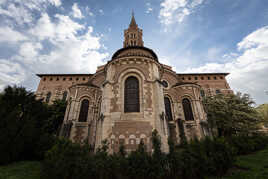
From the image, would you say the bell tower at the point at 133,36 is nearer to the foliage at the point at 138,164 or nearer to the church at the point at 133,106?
the church at the point at 133,106

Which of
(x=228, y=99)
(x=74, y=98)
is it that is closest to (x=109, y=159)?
(x=74, y=98)

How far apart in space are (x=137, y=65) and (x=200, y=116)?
11989mm

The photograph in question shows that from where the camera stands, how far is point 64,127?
1644 cm

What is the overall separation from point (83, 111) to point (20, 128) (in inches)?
352

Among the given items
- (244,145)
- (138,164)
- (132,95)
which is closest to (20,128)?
(132,95)

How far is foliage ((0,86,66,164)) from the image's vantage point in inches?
334

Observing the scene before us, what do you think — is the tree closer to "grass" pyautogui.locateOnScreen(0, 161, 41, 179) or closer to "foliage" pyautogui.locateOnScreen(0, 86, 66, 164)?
"grass" pyautogui.locateOnScreen(0, 161, 41, 179)

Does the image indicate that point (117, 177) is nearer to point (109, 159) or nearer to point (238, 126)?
point (109, 159)

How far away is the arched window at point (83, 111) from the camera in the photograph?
17.8 m

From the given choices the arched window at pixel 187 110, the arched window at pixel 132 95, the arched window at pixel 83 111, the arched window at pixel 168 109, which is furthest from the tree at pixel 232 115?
the arched window at pixel 83 111

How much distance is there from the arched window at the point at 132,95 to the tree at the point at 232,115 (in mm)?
12674

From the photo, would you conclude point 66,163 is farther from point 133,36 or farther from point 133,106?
point 133,36

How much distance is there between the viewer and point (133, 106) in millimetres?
11164

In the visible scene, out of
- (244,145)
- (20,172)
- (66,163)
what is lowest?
(20,172)
